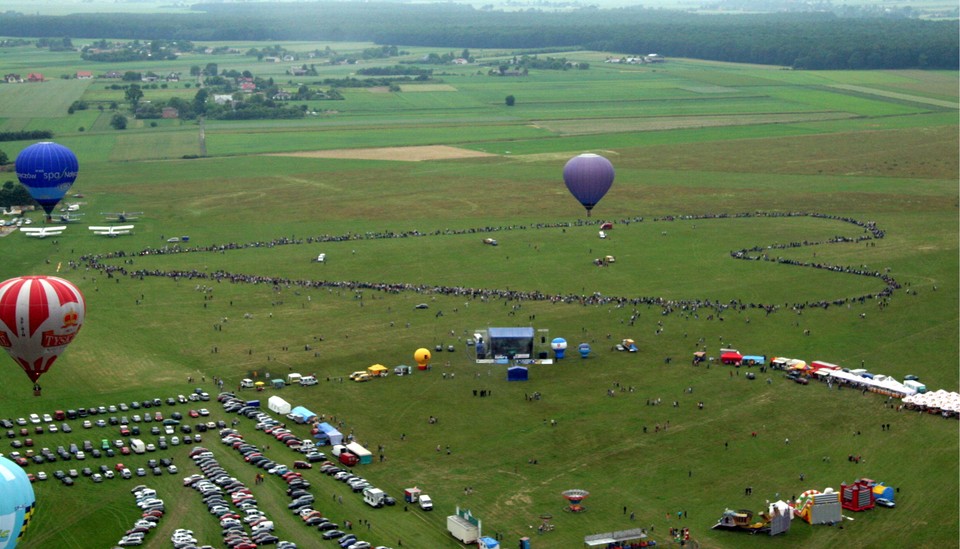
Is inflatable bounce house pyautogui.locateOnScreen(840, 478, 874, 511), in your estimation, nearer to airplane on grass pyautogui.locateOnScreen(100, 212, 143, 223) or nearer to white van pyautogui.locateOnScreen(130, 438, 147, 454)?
white van pyautogui.locateOnScreen(130, 438, 147, 454)

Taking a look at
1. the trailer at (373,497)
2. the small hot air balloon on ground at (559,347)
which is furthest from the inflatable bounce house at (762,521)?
the small hot air balloon on ground at (559,347)

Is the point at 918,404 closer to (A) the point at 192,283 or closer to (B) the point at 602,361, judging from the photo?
(B) the point at 602,361

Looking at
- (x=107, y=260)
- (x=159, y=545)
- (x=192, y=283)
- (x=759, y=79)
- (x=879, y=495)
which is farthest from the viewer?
(x=759, y=79)

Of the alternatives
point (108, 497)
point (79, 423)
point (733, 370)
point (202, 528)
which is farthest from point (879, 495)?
point (79, 423)

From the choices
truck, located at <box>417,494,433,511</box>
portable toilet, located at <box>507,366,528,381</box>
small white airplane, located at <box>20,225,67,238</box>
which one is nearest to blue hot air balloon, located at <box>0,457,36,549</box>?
truck, located at <box>417,494,433,511</box>

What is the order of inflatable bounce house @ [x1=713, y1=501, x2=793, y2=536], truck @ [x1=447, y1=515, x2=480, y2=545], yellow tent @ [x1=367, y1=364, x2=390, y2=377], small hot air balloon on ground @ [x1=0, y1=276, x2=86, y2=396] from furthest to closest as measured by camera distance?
yellow tent @ [x1=367, y1=364, x2=390, y2=377] → small hot air balloon on ground @ [x1=0, y1=276, x2=86, y2=396] → inflatable bounce house @ [x1=713, y1=501, x2=793, y2=536] → truck @ [x1=447, y1=515, x2=480, y2=545]

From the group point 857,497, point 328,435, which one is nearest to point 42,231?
point 328,435
